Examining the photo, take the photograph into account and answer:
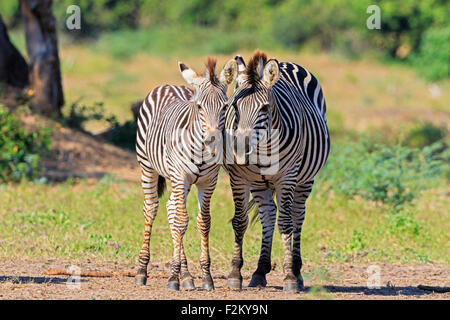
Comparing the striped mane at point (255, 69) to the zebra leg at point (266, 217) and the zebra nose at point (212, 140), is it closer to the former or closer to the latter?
the zebra nose at point (212, 140)

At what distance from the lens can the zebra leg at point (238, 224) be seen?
21.5 ft

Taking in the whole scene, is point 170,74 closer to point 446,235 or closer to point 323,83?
point 323,83

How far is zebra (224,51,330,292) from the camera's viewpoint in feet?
19.8

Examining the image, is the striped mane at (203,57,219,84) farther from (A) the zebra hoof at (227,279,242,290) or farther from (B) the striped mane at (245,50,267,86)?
(A) the zebra hoof at (227,279,242,290)

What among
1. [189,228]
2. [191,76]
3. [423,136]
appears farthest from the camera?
[423,136]

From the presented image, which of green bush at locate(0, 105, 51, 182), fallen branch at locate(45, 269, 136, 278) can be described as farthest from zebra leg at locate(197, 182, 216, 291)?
green bush at locate(0, 105, 51, 182)

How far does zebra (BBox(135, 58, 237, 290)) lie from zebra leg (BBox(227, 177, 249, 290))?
1.03 feet

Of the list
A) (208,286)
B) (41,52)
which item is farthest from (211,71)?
(41,52)

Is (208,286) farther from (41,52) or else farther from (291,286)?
(41,52)

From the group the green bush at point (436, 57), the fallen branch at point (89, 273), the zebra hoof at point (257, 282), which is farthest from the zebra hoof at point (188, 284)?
the green bush at point (436, 57)

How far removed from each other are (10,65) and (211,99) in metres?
8.80

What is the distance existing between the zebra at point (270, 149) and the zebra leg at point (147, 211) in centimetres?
79

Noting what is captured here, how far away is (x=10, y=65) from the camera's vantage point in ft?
45.0
